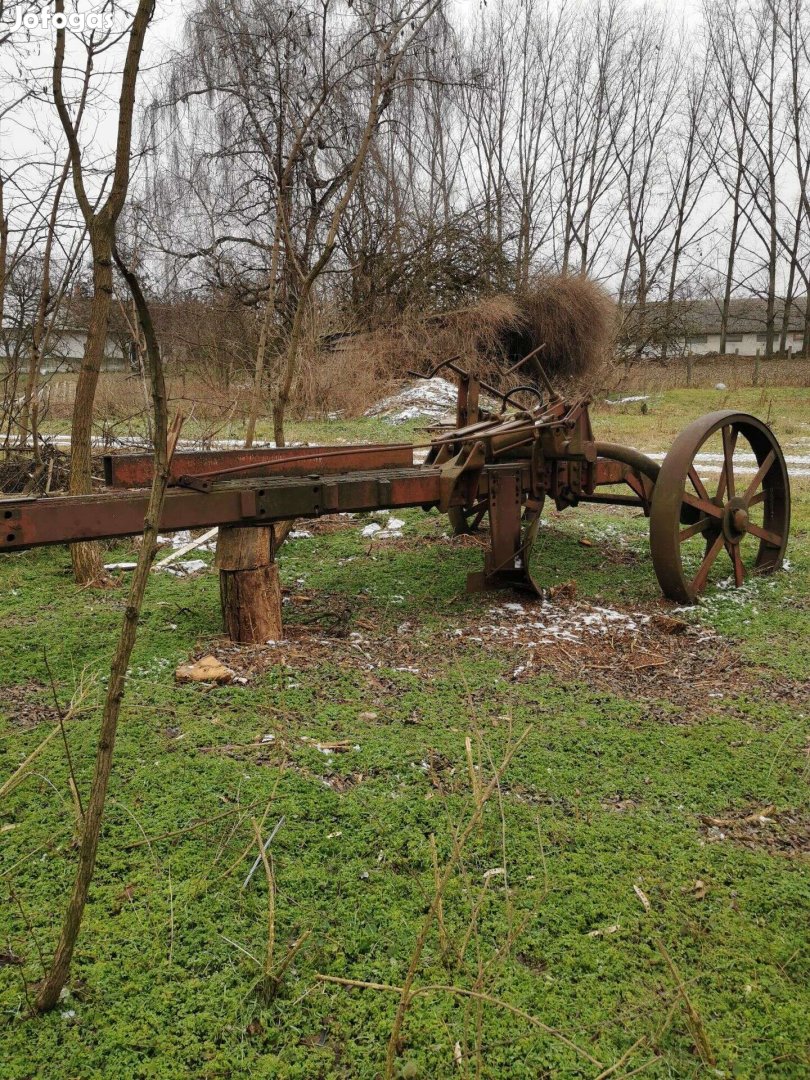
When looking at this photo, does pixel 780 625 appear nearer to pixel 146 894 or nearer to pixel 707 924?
pixel 707 924

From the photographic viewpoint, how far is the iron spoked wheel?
15.2ft

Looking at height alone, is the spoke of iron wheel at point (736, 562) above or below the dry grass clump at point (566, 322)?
below

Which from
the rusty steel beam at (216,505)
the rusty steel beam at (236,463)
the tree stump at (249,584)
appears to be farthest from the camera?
the rusty steel beam at (236,463)

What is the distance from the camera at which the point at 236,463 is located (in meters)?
4.34

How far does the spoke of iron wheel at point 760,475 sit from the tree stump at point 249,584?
3053 mm

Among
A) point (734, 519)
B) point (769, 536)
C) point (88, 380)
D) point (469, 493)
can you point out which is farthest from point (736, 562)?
point (88, 380)

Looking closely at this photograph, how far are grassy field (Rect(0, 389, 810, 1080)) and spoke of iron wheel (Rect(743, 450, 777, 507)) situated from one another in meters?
0.99

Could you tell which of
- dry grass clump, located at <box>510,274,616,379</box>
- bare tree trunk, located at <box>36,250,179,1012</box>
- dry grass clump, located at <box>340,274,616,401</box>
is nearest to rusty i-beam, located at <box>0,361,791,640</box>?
bare tree trunk, located at <box>36,250,179,1012</box>

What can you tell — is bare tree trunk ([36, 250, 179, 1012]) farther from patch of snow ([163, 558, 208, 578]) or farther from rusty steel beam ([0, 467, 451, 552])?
patch of snow ([163, 558, 208, 578])

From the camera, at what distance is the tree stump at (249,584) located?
3.88m

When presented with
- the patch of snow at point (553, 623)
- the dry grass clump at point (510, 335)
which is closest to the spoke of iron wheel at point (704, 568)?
the patch of snow at point (553, 623)

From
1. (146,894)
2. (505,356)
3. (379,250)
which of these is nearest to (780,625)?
(146,894)

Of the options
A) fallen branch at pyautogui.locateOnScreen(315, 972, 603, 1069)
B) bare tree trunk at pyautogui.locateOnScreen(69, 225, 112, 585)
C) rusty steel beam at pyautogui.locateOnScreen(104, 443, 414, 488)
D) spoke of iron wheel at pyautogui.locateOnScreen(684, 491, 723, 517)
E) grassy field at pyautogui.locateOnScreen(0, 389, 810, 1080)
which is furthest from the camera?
spoke of iron wheel at pyautogui.locateOnScreen(684, 491, 723, 517)

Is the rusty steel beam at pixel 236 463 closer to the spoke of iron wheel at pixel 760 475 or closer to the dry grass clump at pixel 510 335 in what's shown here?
the spoke of iron wheel at pixel 760 475
